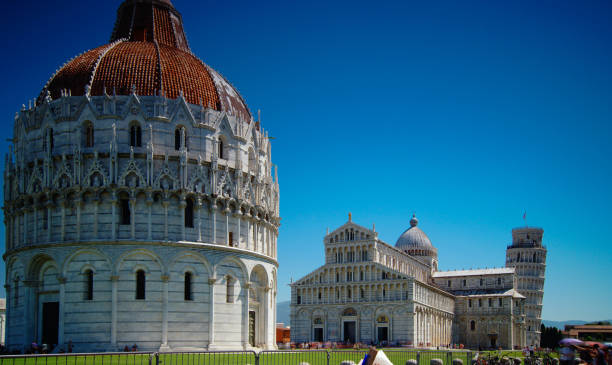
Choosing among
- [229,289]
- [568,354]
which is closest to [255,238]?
[229,289]

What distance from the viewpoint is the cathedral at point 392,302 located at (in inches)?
3964

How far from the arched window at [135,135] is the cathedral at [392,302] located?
201 feet

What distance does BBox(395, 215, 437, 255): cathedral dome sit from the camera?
13600 cm

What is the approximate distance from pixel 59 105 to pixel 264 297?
809 inches

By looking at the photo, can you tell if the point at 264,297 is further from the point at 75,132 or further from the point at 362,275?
the point at 362,275

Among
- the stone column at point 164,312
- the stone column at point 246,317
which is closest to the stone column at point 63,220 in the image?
the stone column at point 164,312

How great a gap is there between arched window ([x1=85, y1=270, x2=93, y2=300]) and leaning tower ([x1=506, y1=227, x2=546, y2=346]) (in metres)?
117

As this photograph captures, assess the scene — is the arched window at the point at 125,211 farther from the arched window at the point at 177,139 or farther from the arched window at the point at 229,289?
the arched window at the point at 229,289

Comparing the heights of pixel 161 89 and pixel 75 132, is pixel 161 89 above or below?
above

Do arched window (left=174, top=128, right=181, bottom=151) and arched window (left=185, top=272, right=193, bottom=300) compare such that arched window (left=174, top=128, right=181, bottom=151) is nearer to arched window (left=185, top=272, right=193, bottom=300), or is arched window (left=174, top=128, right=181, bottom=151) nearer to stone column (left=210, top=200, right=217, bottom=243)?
stone column (left=210, top=200, right=217, bottom=243)

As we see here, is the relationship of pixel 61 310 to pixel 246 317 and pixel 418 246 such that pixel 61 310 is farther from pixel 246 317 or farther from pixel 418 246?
pixel 418 246

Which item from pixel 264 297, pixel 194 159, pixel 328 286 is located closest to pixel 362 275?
pixel 328 286

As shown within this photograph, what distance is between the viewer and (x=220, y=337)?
4691cm

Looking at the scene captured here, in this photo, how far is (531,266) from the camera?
147m
